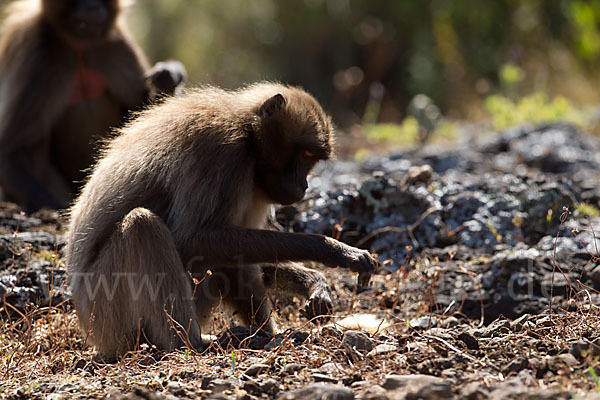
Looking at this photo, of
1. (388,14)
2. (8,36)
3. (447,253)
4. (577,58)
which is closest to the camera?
(447,253)

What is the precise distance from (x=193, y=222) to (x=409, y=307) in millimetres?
1445

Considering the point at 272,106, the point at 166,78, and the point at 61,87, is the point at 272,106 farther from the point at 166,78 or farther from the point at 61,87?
the point at 61,87

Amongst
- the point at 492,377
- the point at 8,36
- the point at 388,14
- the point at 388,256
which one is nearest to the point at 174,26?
the point at 388,14

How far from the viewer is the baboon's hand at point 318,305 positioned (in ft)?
12.4

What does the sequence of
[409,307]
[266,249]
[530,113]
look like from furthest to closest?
1. [530,113]
2. [409,307]
3. [266,249]

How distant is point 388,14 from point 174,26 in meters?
4.72

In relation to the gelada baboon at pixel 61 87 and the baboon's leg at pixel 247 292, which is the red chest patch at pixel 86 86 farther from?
the baboon's leg at pixel 247 292

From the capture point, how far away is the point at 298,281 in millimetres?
4141

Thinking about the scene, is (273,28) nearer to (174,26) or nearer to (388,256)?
(174,26)

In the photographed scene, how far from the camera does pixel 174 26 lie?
15.9 m

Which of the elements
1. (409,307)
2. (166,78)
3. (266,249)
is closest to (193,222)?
(266,249)

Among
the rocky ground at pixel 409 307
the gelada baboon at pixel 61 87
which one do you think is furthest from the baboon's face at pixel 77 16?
the rocky ground at pixel 409 307

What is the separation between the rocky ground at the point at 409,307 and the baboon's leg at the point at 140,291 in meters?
0.13

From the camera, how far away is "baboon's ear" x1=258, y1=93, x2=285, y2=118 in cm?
403
